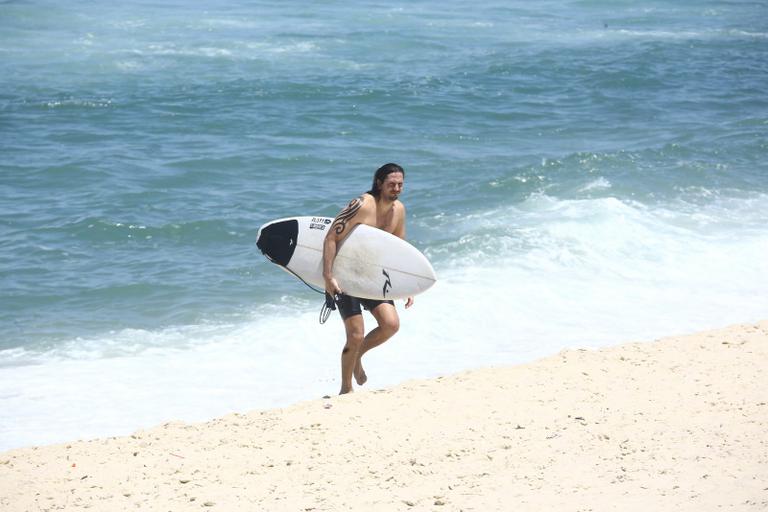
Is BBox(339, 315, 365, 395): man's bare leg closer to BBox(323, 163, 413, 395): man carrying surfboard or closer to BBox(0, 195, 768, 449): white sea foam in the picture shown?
BBox(323, 163, 413, 395): man carrying surfboard

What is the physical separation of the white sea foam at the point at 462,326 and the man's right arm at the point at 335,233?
1879 millimetres

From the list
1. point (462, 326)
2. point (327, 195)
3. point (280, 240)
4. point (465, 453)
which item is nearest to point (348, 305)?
point (280, 240)

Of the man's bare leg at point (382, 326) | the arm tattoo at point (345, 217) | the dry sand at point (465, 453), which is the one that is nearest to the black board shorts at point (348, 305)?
the man's bare leg at point (382, 326)

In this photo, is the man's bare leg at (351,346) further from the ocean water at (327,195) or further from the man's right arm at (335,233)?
the ocean water at (327,195)

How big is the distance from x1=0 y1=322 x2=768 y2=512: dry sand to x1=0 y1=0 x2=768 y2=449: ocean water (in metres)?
1.91

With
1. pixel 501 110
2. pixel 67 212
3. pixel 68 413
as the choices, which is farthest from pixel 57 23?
pixel 68 413

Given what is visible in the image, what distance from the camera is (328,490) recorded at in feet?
17.3

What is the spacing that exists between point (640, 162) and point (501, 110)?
4285 millimetres

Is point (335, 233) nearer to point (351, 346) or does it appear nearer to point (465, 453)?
point (351, 346)

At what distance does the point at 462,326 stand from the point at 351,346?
317 centimetres

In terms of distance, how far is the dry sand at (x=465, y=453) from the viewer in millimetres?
5090

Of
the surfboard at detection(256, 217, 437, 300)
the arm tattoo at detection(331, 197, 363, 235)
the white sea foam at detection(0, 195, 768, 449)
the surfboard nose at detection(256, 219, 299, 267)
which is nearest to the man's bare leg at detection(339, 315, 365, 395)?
the surfboard at detection(256, 217, 437, 300)

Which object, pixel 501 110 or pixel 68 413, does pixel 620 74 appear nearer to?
pixel 501 110

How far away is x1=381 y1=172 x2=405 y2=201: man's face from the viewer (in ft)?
21.2
